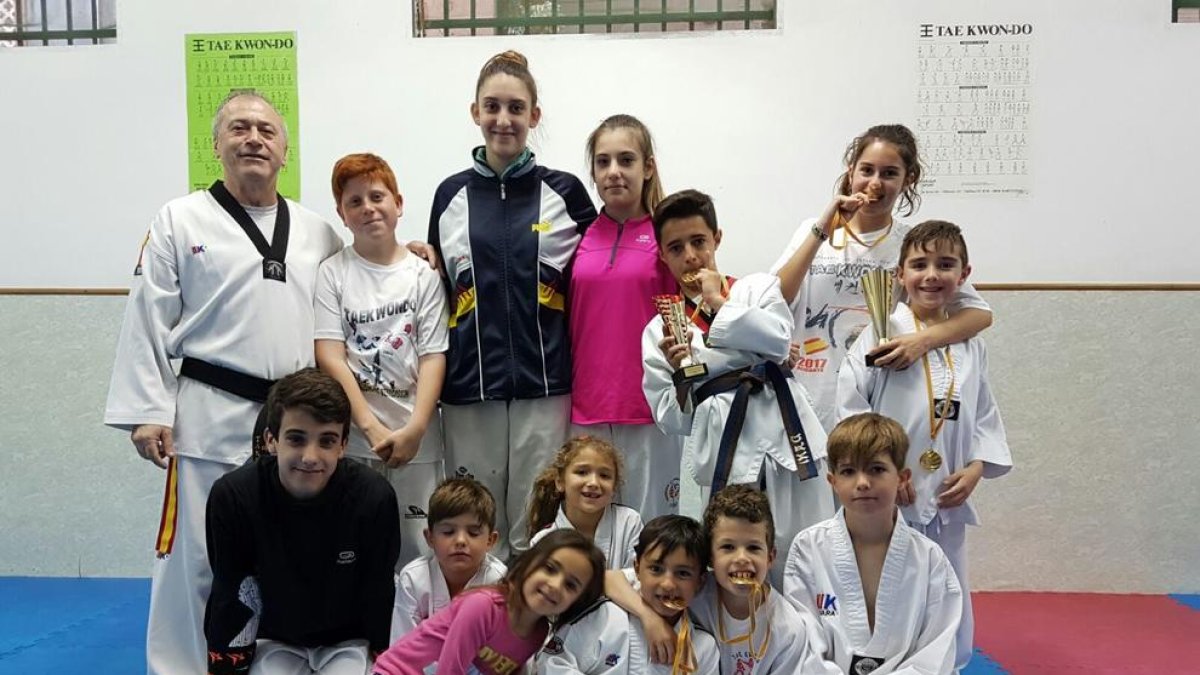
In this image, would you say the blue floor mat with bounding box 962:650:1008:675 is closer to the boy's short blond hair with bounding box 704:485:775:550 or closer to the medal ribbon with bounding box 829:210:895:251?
the boy's short blond hair with bounding box 704:485:775:550

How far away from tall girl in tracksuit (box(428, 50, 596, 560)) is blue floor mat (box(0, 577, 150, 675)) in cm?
170

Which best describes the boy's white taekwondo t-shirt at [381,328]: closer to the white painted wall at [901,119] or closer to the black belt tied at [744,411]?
the black belt tied at [744,411]

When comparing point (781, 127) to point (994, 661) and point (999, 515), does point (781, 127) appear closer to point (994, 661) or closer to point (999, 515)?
point (999, 515)

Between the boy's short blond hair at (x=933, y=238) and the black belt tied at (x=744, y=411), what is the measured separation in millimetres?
655

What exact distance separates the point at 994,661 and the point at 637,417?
6.30 ft

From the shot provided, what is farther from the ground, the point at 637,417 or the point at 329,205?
the point at 329,205

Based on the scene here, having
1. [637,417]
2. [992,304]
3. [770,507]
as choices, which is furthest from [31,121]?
[992,304]

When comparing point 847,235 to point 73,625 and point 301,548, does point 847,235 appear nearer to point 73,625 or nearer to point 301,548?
point 301,548

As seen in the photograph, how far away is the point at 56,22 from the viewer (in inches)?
195

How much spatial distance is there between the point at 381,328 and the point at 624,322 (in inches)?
34.0

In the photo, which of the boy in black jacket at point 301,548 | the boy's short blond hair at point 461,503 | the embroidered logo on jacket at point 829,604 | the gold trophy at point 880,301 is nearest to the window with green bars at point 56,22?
the boy in black jacket at point 301,548

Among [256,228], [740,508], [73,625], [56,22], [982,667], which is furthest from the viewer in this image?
[56,22]

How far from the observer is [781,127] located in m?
4.59

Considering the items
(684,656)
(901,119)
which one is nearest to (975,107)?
(901,119)
